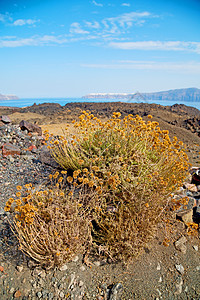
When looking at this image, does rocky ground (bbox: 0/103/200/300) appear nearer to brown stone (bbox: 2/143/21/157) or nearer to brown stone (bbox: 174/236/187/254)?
brown stone (bbox: 174/236/187/254)

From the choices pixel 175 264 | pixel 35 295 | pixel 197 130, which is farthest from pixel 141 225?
pixel 197 130

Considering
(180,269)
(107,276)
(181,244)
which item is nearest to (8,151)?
(107,276)

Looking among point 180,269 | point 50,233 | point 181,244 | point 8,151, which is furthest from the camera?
point 8,151

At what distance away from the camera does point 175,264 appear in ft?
9.68

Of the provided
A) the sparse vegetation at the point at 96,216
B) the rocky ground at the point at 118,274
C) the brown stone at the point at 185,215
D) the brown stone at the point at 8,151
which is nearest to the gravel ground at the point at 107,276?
the rocky ground at the point at 118,274

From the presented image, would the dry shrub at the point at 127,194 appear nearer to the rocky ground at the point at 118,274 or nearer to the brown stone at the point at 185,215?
the rocky ground at the point at 118,274

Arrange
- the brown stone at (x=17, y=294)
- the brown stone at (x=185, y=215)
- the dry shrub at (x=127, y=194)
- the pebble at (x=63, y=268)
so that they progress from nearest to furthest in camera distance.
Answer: the brown stone at (x=17, y=294)
the pebble at (x=63, y=268)
the dry shrub at (x=127, y=194)
the brown stone at (x=185, y=215)

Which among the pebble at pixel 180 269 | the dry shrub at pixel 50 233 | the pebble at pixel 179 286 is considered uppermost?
the dry shrub at pixel 50 233

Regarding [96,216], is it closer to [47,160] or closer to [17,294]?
[17,294]

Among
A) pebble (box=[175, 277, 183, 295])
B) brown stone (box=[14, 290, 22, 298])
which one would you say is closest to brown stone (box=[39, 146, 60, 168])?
brown stone (box=[14, 290, 22, 298])

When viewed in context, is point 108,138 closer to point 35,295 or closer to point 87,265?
point 87,265

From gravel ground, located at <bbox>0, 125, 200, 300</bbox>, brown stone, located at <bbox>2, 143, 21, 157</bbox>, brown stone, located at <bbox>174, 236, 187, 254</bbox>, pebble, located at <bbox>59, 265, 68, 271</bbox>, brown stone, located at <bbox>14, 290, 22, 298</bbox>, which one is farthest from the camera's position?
brown stone, located at <bbox>2, 143, 21, 157</bbox>

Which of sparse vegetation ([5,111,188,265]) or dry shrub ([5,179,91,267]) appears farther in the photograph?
sparse vegetation ([5,111,188,265])

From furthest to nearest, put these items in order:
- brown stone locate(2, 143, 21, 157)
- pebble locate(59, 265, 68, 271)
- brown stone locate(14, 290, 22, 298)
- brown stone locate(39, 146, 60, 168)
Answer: brown stone locate(2, 143, 21, 157) → brown stone locate(39, 146, 60, 168) → pebble locate(59, 265, 68, 271) → brown stone locate(14, 290, 22, 298)
